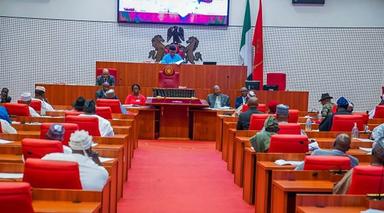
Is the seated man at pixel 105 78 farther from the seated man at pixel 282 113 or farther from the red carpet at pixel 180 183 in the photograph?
the seated man at pixel 282 113

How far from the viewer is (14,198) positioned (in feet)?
10.6

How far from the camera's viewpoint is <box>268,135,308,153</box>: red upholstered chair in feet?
21.4

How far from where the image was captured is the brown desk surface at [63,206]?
→ 3.72 meters

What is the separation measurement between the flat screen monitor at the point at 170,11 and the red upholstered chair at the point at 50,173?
1426cm

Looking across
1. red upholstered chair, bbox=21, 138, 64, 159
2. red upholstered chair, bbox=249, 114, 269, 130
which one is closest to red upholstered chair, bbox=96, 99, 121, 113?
red upholstered chair, bbox=249, 114, 269, 130

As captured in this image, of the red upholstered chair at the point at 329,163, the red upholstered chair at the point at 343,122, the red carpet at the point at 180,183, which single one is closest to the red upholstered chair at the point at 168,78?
the red carpet at the point at 180,183

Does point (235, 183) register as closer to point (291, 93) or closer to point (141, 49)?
point (291, 93)

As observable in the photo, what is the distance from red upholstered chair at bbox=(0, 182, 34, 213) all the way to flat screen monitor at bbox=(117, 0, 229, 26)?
15.2 m

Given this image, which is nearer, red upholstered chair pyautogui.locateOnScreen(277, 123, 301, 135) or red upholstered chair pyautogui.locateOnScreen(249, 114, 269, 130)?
red upholstered chair pyautogui.locateOnScreen(277, 123, 301, 135)

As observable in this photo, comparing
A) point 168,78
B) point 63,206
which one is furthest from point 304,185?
point 168,78

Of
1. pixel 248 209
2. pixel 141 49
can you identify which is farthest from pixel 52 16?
pixel 248 209

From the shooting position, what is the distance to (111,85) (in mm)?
14539

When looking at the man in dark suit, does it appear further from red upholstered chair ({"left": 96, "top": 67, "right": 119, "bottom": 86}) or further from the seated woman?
red upholstered chair ({"left": 96, "top": 67, "right": 119, "bottom": 86})

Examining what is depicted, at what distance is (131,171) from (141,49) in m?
9.56
